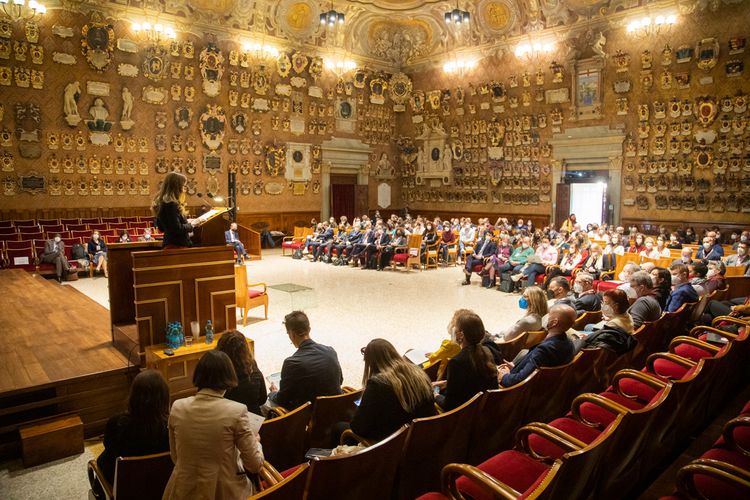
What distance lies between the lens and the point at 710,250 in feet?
31.2

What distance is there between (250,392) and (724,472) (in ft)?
7.39

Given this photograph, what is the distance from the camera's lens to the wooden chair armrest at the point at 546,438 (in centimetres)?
223

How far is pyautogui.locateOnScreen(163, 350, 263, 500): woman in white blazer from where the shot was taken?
2.02 metres

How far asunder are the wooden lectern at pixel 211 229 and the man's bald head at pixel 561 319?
2940 mm

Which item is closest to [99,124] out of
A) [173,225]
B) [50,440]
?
[173,225]

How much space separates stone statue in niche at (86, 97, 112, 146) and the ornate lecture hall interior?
3.4 inches

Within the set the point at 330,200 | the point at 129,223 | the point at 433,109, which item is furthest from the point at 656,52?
the point at 129,223

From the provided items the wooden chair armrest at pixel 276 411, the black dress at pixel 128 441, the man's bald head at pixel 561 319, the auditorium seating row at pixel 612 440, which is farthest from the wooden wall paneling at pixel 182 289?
the auditorium seating row at pixel 612 440

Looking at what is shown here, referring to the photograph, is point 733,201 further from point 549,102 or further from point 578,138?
point 549,102

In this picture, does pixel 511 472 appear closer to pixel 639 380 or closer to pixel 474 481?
pixel 474 481

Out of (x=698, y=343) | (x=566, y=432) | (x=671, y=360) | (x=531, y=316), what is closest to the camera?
(x=566, y=432)

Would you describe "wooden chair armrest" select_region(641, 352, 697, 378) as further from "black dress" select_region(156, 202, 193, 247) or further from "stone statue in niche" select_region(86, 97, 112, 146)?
"stone statue in niche" select_region(86, 97, 112, 146)

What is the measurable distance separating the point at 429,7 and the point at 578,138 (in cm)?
727

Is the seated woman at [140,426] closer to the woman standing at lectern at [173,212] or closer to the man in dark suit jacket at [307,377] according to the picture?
the man in dark suit jacket at [307,377]
